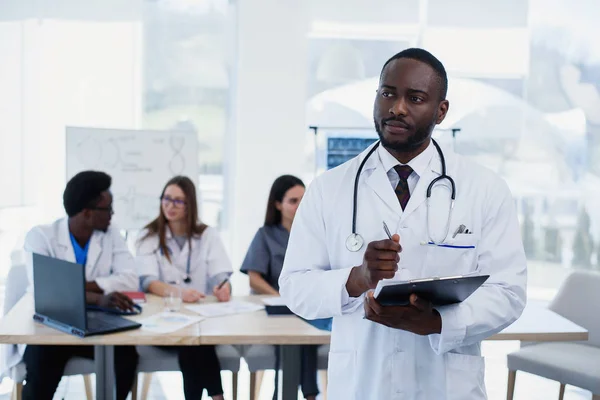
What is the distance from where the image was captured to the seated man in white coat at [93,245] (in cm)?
308

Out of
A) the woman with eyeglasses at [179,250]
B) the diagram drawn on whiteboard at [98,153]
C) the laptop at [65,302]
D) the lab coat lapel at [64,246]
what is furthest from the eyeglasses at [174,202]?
the diagram drawn on whiteboard at [98,153]

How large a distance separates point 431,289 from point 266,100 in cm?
388

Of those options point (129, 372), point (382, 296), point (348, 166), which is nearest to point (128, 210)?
point (129, 372)

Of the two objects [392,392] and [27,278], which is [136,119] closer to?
[27,278]

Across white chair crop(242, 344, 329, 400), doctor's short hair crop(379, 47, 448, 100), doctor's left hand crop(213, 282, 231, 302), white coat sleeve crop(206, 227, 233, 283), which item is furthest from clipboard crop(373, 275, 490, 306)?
white coat sleeve crop(206, 227, 233, 283)

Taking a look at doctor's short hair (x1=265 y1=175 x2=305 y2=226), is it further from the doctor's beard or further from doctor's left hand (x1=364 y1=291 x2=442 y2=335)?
doctor's left hand (x1=364 y1=291 x2=442 y2=335)

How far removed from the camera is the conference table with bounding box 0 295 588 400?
2.61 m

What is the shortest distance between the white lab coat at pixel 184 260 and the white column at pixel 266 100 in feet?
4.68

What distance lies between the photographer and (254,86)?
5188mm

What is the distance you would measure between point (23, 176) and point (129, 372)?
113 inches

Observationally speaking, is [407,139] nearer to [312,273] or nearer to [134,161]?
[312,273]

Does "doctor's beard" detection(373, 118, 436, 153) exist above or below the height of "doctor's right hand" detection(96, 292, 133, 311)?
above

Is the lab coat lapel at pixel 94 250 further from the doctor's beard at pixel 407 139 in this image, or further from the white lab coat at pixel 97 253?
the doctor's beard at pixel 407 139

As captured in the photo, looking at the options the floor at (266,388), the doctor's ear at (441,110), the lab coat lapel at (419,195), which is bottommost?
the floor at (266,388)
